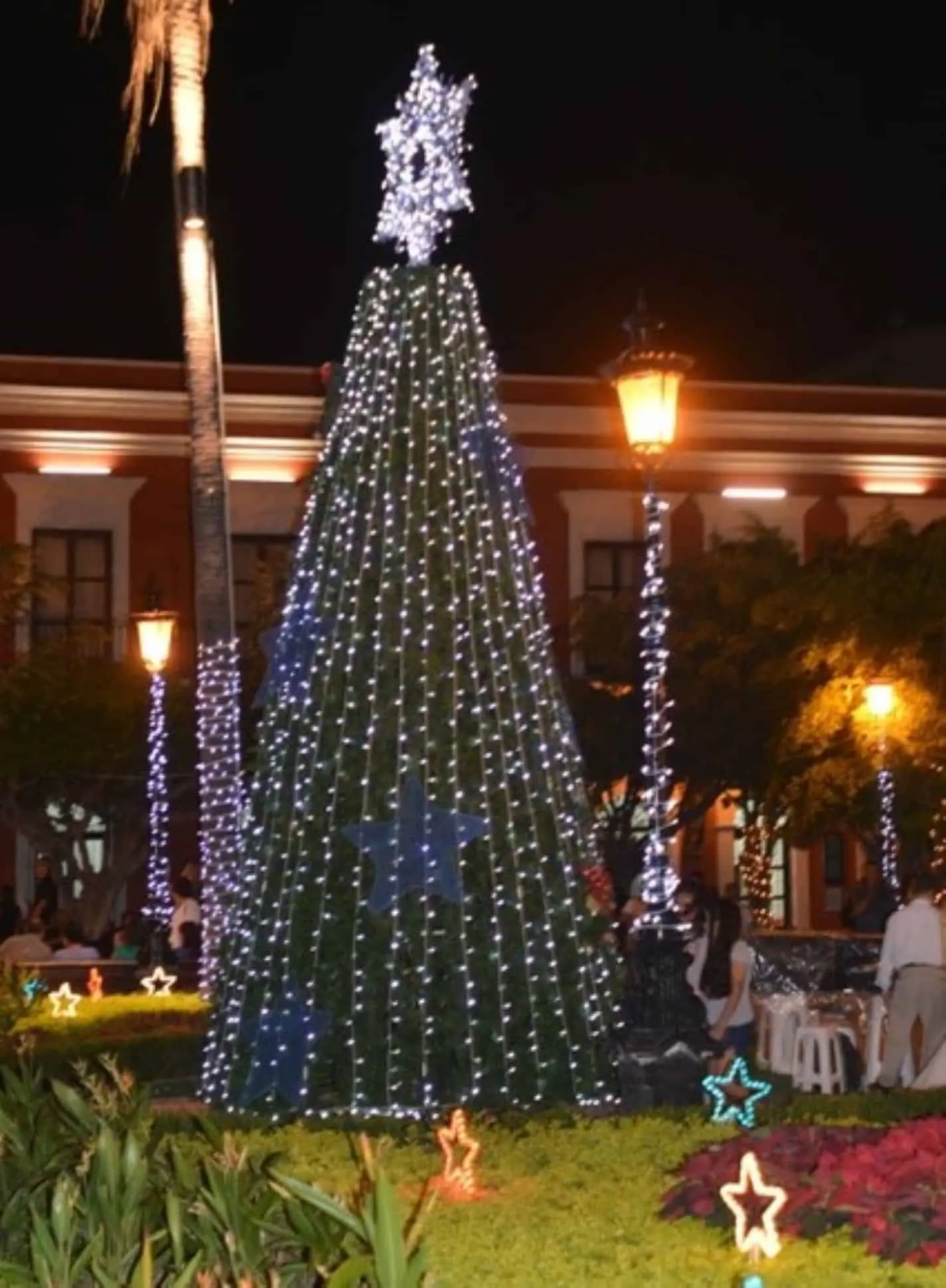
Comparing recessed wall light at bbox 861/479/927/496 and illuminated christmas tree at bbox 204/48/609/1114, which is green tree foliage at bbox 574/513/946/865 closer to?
recessed wall light at bbox 861/479/927/496

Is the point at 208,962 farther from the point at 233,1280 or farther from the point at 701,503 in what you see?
the point at 701,503

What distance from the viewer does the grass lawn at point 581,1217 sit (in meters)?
6.73

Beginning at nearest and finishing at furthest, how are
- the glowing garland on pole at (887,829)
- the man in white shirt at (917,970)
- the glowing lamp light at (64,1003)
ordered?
the man in white shirt at (917,970) → the glowing lamp light at (64,1003) → the glowing garland on pole at (887,829)

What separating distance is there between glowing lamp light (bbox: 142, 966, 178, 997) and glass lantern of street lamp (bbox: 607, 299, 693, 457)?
9165 mm

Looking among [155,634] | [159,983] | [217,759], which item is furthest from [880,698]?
[217,759]

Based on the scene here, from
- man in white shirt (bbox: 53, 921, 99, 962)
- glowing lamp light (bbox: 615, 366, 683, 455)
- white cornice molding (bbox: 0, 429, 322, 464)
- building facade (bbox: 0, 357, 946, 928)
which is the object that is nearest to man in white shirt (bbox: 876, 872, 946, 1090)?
glowing lamp light (bbox: 615, 366, 683, 455)

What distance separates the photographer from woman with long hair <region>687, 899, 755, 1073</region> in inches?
588

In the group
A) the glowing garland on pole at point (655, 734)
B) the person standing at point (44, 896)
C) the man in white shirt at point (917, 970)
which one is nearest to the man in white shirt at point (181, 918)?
the person standing at point (44, 896)

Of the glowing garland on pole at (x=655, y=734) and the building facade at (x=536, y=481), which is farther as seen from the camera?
the building facade at (x=536, y=481)

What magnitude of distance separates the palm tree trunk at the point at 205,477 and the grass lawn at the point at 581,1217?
293 inches

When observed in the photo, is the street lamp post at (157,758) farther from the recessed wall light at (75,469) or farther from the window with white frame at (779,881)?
the window with white frame at (779,881)

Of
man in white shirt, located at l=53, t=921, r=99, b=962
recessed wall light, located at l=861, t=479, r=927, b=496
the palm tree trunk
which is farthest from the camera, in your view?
recessed wall light, located at l=861, t=479, r=927, b=496

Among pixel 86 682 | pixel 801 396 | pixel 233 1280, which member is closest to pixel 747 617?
pixel 801 396

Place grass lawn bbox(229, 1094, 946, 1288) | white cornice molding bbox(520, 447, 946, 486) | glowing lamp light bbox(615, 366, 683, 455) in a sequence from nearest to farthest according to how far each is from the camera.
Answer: grass lawn bbox(229, 1094, 946, 1288) < glowing lamp light bbox(615, 366, 683, 455) < white cornice molding bbox(520, 447, 946, 486)
